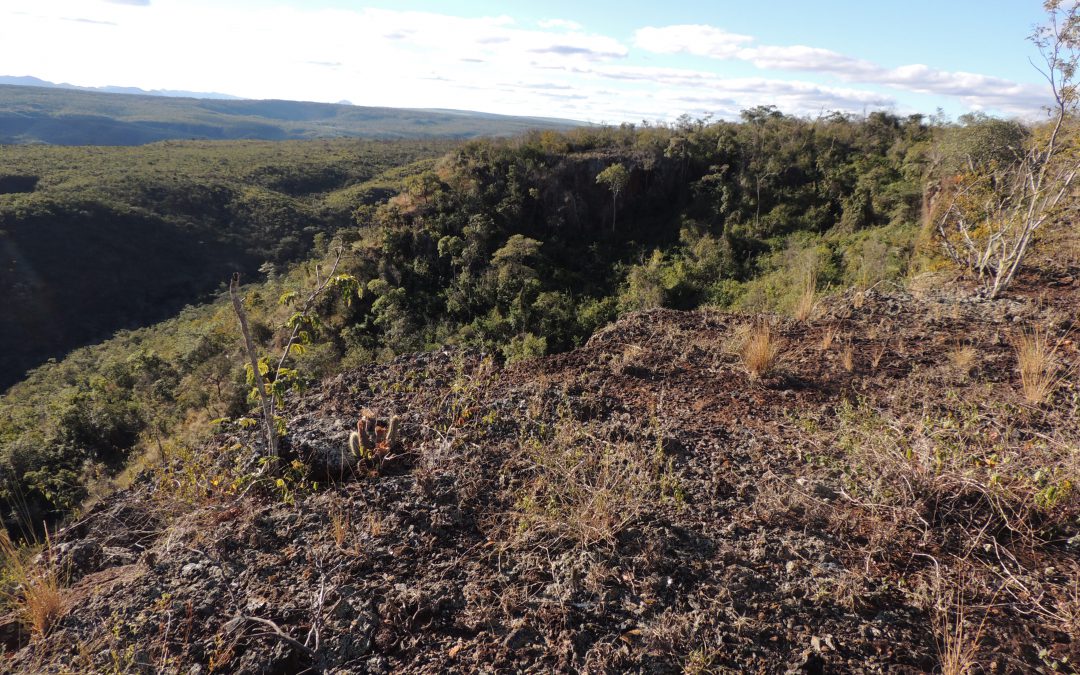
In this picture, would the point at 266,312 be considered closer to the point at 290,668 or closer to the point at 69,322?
the point at 290,668

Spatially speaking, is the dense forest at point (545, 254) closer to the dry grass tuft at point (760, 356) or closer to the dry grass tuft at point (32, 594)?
the dry grass tuft at point (760, 356)

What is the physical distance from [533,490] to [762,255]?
53.9ft

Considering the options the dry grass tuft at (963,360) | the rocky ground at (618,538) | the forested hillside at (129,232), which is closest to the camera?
the rocky ground at (618,538)

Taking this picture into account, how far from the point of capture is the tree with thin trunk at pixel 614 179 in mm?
20344

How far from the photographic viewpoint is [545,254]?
61.9ft

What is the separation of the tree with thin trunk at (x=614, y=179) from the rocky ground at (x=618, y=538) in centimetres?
1795

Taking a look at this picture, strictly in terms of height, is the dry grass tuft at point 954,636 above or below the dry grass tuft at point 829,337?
below

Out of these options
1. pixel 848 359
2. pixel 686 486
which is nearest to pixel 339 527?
pixel 686 486

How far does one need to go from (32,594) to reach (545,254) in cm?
1737

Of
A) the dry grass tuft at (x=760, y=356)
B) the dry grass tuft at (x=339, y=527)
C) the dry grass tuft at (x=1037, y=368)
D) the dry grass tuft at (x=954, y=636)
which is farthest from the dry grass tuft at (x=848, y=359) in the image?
the dry grass tuft at (x=339, y=527)

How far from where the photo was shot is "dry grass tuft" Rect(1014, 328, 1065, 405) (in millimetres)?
3133

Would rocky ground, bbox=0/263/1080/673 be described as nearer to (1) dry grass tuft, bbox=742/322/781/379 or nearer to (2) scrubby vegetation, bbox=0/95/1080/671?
(2) scrubby vegetation, bbox=0/95/1080/671

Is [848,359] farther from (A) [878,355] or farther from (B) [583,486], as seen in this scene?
(B) [583,486]

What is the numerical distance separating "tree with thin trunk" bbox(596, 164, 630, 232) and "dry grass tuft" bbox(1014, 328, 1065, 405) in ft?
58.2
